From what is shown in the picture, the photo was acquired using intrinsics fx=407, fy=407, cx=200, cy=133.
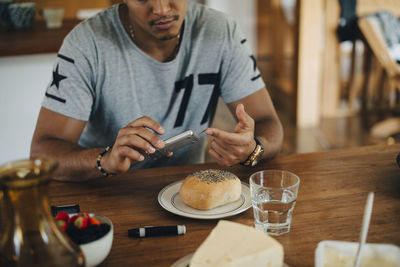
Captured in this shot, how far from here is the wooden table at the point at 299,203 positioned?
82 centimetres

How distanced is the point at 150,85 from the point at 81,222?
830 millimetres

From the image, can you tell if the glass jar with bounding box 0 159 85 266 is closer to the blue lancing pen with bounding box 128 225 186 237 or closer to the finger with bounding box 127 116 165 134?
the blue lancing pen with bounding box 128 225 186 237

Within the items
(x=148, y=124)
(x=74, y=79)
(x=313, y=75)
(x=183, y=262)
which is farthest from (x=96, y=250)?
(x=313, y=75)

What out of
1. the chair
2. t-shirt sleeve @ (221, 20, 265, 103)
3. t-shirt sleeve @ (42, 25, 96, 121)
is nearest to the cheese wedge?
t-shirt sleeve @ (42, 25, 96, 121)

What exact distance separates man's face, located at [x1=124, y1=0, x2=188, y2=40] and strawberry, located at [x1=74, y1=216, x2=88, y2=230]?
80 centimetres

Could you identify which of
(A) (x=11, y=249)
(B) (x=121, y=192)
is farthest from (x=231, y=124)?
(A) (x=11, y=249)

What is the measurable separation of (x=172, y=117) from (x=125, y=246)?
78cm

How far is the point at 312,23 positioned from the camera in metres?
3.67

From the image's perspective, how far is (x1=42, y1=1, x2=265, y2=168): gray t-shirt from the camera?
4.54ft

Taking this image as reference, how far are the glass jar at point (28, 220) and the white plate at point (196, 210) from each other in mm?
354

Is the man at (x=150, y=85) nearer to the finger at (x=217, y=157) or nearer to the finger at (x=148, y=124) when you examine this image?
the finger at (x=217, y=157)

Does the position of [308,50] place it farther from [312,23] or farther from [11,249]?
[11,249]

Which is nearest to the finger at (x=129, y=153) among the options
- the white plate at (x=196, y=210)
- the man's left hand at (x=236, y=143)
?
the white plate at (x=196, y=210)

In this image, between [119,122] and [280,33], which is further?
[280,33]
